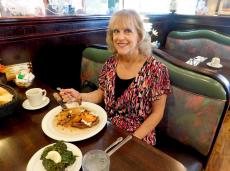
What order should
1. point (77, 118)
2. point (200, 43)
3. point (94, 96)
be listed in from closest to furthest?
point (77, 118) < point (94, 96) < point (200, 43)

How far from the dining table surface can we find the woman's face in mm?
537

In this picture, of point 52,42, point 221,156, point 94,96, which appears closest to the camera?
point 94,96

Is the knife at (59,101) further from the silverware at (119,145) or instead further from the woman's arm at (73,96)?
the silverware at (119,145)

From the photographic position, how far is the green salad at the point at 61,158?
0.65 metres

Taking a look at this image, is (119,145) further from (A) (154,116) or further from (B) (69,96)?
(B) (69,96)

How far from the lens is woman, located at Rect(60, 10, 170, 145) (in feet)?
3.79

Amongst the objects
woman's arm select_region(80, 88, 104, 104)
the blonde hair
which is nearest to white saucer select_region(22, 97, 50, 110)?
woman's arm select_region(80, 88, 104, 104)

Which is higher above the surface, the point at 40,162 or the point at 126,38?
the point at 126,38

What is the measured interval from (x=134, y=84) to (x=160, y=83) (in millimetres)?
159

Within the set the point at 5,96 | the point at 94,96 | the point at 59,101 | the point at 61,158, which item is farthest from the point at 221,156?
the point at 5,96

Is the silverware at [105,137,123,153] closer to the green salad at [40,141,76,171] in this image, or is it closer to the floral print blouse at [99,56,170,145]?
the green salad at [40,141,76,171]

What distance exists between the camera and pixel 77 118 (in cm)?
95

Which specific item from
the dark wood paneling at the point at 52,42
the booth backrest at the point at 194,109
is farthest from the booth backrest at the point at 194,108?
the dark wood paneling at the point at 52,42

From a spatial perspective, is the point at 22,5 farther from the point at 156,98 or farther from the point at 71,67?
the point at 156,98
